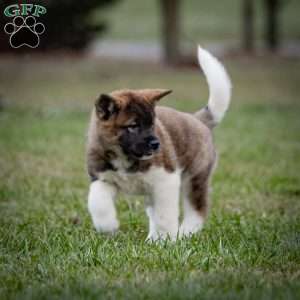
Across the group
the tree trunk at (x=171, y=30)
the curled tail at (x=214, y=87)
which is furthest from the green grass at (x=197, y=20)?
the curled tail at (x=214, y=87)

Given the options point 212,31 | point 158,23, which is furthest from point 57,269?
point 158,23

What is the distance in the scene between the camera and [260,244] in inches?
202

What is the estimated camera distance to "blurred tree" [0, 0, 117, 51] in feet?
72.9

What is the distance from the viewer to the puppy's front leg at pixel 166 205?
5.48m

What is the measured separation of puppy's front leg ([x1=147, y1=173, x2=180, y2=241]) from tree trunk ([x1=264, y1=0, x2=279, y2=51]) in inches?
887

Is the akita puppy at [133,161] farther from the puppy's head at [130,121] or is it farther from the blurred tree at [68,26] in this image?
the blurred tree at [68,26]

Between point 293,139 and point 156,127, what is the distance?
6.47m

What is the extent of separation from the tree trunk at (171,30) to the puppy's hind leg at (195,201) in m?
17.2

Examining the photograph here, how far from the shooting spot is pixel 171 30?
23109mm

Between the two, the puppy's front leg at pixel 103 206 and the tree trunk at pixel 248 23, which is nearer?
the puppy's front leg at pixel 103 206

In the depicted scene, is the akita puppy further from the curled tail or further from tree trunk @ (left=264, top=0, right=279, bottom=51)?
tree trunk @ (left=264, top=0, right=279, bottom=51)

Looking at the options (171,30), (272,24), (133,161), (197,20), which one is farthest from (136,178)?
(197,20)

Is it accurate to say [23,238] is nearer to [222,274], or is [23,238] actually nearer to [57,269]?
[57,269]

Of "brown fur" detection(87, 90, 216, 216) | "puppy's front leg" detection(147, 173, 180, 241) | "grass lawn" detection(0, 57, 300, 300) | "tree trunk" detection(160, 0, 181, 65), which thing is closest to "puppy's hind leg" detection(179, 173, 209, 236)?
"brown fur" detection(87, 90, 216, 216)
